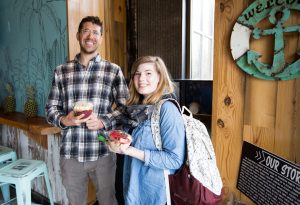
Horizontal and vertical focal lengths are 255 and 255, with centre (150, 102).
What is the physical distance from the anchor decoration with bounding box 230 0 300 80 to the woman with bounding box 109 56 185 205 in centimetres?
53

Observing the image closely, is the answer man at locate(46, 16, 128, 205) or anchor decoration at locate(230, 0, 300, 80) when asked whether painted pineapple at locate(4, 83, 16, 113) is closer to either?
man at locate(46, 16, 128, 205)

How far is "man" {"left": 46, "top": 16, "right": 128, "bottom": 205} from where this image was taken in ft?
5.57

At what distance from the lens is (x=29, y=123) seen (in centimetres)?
230

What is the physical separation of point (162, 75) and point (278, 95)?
2.26 ft

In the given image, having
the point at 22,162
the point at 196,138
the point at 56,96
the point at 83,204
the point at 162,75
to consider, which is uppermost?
the point at 162,75

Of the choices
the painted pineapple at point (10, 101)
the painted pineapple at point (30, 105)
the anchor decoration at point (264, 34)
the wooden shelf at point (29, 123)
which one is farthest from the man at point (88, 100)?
the painted pineapple at point (10, 101)

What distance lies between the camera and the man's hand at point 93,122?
150cm

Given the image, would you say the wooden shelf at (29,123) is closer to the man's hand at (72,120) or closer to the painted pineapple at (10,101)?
the painted pineapple at (10,101)

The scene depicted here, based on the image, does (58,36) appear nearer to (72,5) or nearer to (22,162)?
(72,5)

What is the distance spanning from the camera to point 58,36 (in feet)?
7.52

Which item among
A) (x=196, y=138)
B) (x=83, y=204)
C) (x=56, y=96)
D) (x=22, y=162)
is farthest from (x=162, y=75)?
(x=22, y=162)

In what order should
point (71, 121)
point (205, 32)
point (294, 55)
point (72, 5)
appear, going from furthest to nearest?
point (205, 32)
point (72, 5)
point (71, 121)
point (294, 55)

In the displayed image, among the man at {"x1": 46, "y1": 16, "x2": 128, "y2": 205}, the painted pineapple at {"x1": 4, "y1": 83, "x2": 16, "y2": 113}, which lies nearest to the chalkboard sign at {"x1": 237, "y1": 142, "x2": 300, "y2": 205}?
the man at {"x1": 46, "y1": 16, "x2": 128, "y2": 205}

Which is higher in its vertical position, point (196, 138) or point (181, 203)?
point (196, 138)
